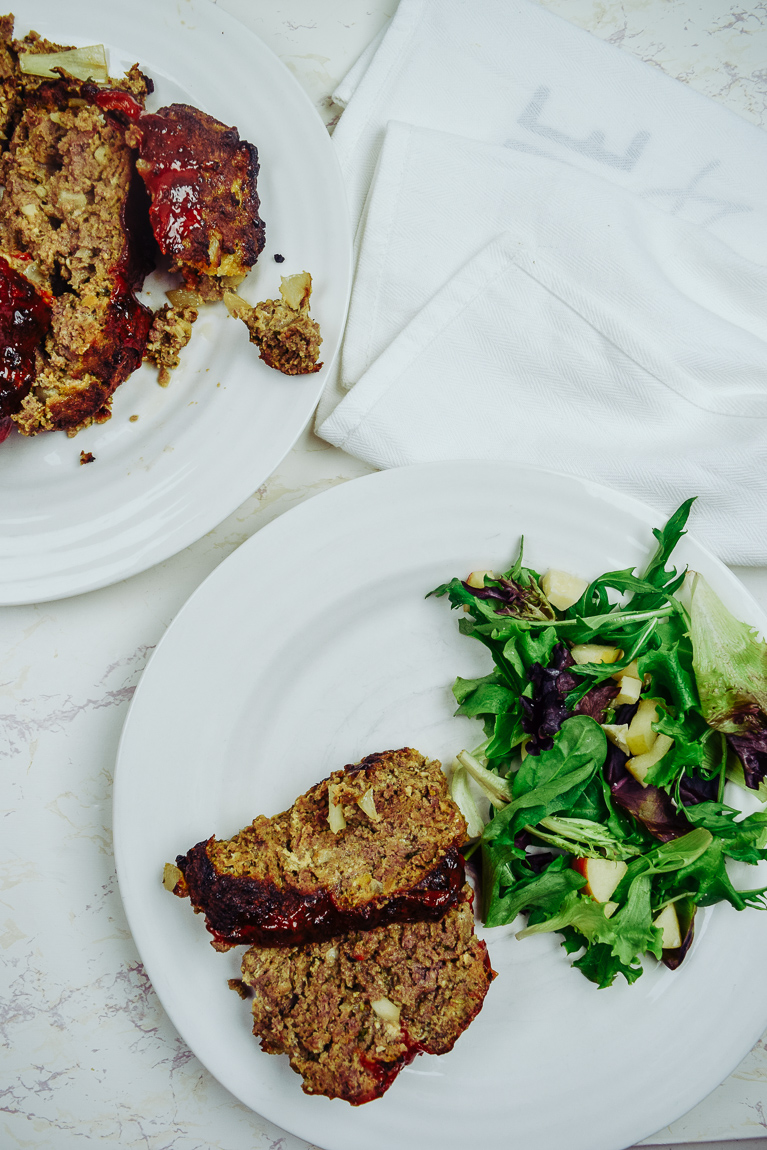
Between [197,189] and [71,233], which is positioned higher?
[197,189]

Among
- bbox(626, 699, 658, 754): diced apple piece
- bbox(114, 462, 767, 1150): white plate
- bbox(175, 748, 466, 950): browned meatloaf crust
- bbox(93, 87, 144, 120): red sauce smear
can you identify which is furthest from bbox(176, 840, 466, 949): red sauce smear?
bbox(93, 87, 144, 120): red sauce smear

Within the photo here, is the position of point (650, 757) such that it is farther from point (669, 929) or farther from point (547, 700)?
point (669, 929)

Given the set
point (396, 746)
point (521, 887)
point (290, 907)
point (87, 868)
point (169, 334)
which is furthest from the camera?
point (87, 868)

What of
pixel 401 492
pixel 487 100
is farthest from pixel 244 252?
pixel 487 100

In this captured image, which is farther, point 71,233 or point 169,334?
point 169,334

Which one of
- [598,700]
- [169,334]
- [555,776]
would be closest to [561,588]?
[598,700]

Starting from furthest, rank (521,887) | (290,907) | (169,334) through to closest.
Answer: (169,334) → (521,887) → (290,907)

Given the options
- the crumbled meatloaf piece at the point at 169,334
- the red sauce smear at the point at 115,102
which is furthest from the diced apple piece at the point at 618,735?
the red sauce smear at the point at 115,102

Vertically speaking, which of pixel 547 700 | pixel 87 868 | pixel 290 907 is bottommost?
pixel 87 868
